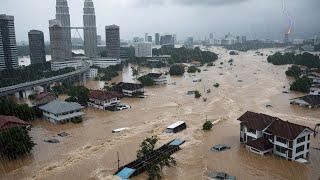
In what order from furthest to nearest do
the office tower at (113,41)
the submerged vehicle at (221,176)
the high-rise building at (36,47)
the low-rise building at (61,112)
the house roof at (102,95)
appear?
the office tower at (113,41) < the high-rise building at (36,47) < the house roof at (102,95) < the low-rise building at (61,112) < the submerged vehicle at (221,176)

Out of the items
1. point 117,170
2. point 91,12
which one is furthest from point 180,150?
point 91,12

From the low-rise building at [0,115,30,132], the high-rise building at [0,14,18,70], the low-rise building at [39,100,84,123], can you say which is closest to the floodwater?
the low-rise building at [39,100,84,123]

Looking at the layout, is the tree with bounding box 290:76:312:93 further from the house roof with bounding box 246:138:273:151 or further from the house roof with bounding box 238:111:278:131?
the house roof with bounding box 246:138:273:151

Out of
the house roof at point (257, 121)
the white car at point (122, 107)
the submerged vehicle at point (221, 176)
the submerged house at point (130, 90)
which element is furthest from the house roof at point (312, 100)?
the submerged vehicle at point (221, 176)

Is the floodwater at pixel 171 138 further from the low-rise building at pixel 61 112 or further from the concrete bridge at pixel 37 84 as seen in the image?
the concrete bridge at pixel 37 84

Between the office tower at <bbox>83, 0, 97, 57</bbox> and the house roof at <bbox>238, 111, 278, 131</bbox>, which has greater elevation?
the office tower at <bbox>83, 0, 97, 57</bbox>

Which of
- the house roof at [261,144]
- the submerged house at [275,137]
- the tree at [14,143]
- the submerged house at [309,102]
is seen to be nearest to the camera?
the submerged house at [275,137]

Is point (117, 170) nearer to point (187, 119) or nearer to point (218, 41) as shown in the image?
point (187, 119)
